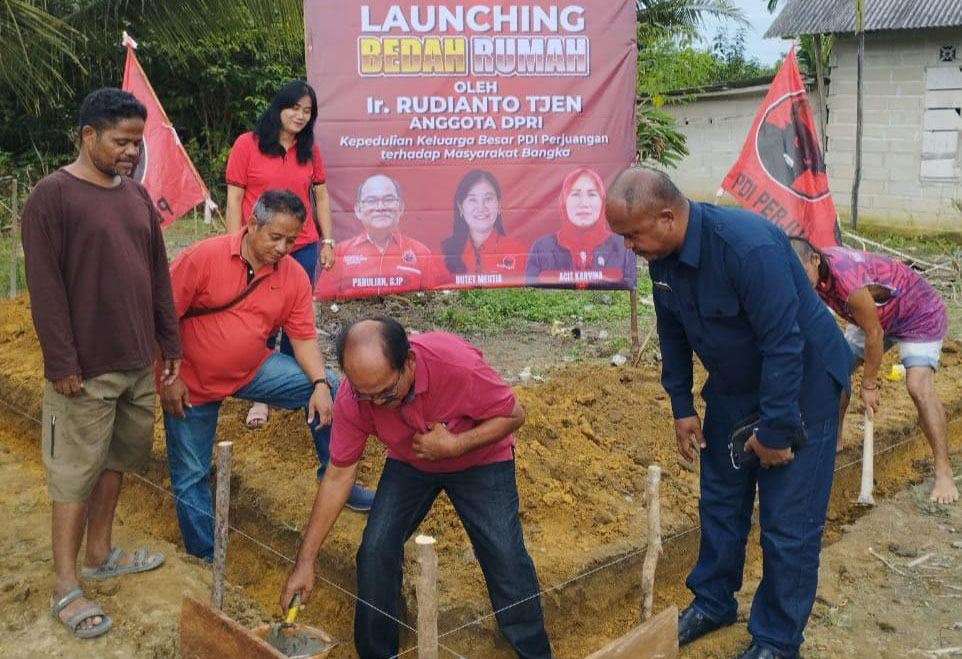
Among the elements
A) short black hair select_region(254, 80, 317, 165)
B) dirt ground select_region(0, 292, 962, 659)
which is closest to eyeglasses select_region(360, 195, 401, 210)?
short black hair select_region(254, 80, 317, 165)

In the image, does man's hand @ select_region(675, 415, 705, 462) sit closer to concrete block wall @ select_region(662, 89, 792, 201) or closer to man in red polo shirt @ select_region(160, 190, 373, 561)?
man in red polo shirt @ select_region(160, 190, 373, 561)

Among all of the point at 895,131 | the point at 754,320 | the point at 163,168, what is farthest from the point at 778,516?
the point at 895,131

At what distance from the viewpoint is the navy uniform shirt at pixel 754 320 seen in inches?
125

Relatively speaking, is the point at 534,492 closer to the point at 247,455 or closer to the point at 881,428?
the point at 247,455

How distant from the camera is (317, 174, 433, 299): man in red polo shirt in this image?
6254 mm

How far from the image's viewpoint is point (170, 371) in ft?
13.1

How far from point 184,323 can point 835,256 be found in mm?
3113

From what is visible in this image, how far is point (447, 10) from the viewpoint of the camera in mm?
6137

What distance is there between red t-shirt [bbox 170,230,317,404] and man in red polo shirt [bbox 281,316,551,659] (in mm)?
952

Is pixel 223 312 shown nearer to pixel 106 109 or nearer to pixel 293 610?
pixel 106 109

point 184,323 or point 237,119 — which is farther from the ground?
point 237,119

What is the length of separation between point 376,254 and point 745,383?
3.35 metres

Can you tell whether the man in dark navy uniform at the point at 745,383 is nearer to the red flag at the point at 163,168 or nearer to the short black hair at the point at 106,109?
the short black hair at the point at 106,109

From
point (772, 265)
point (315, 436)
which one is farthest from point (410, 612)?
point (772, 265)
